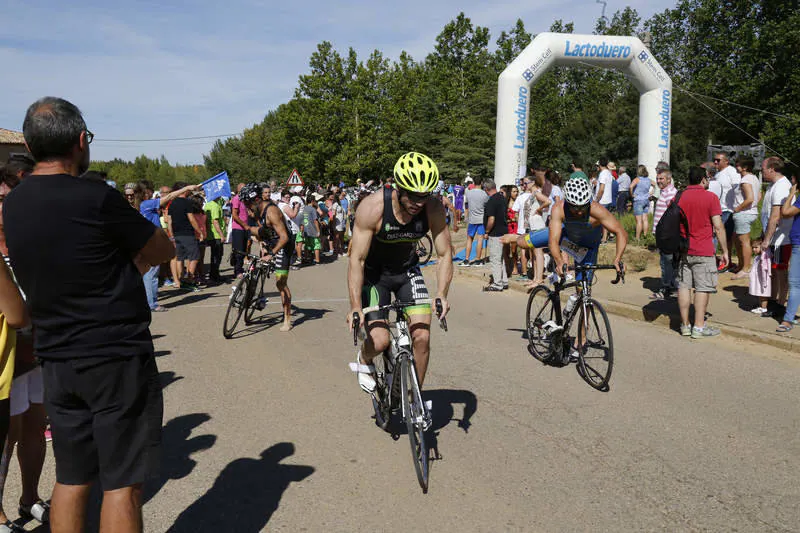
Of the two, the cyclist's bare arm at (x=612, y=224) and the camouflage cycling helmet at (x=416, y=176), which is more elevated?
the camouflage cycling helmet at (x=416, y=176)

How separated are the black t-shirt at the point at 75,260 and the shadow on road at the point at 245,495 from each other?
58.1 inches

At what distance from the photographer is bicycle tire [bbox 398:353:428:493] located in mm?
3984

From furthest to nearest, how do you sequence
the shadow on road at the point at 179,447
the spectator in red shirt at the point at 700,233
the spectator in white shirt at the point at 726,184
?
the spectator in white shirt at the point at 726,184 < the spectator in red shirt at the point at 700,233 < the shadow on road at the point at 179,447

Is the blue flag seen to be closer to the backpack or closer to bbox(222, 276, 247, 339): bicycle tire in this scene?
bbox(222, 276, 247, 339): bicycle tire

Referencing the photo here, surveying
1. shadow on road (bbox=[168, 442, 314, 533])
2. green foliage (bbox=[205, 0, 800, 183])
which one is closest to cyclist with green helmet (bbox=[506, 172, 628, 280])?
shadow on road (bbox=[168, 442, 314, 533])

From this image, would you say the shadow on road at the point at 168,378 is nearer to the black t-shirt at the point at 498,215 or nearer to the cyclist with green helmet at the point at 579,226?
the cyclist with green helmet at the point at 579,226

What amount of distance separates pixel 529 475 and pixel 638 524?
2.62 feet

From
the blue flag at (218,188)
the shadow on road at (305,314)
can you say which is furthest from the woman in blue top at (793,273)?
the blue flag at (218,188)

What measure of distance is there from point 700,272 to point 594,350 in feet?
7.48

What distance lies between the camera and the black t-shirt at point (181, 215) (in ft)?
41.5

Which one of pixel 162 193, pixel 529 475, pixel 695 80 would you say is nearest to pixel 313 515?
pixel 529 475

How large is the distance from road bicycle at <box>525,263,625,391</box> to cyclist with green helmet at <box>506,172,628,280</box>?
7.9 inches

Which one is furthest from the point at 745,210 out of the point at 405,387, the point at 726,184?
the point at 405,387

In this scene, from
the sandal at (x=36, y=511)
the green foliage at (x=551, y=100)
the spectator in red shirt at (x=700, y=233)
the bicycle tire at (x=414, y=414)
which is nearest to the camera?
the sandal at (x=36, y=511)
